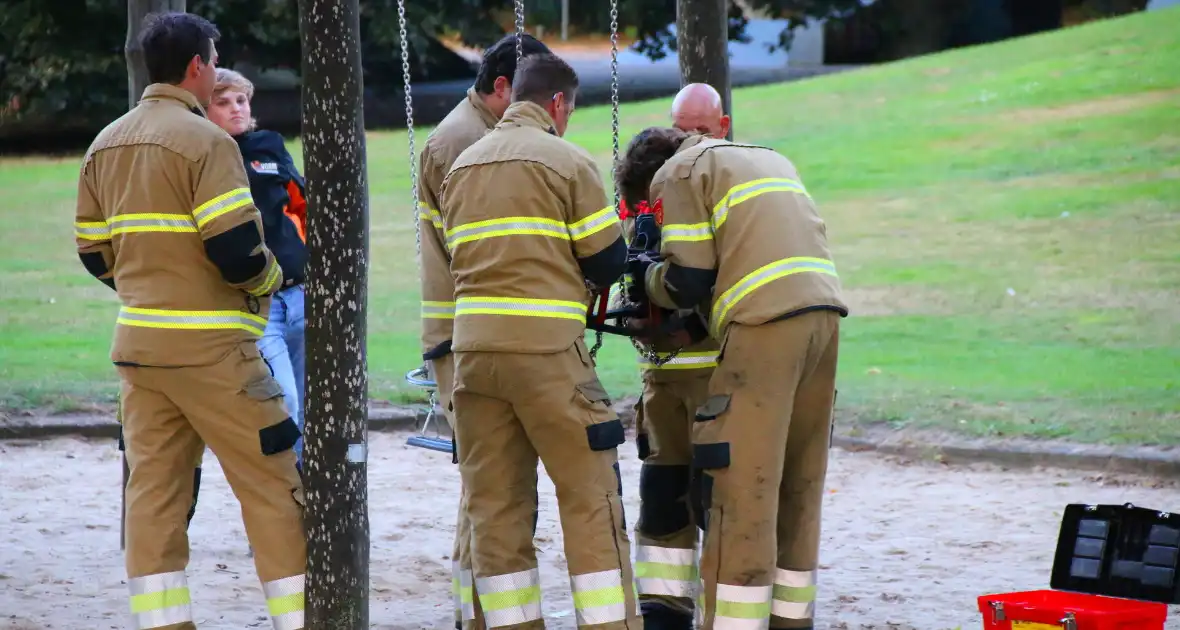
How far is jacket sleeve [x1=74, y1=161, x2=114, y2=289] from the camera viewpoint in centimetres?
530

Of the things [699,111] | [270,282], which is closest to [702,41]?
[699,111]

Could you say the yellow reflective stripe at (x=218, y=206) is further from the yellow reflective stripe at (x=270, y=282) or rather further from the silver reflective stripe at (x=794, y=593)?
the silver reflective stripe at (x=794, y=593)

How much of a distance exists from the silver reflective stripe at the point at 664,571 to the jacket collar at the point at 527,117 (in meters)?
1.67

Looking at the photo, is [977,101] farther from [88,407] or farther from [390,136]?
[88,407]

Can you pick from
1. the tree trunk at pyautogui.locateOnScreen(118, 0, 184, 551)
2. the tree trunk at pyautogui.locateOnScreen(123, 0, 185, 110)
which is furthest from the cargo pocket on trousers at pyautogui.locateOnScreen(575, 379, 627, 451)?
the tree trunk at pyautogui.locateOnScreen(123, 0, 185, 110)

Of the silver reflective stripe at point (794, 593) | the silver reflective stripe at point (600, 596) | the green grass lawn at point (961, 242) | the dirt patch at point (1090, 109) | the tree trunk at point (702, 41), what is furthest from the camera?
the dirt patch at point (1090, 109)

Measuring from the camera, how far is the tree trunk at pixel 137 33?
24.2ft

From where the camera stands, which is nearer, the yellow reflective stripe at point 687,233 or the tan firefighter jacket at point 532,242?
the tan firefighter jacket at point 532,242

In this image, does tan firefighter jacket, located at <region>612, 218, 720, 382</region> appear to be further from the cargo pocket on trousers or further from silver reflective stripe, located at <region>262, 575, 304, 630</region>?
silver reflective stripe, located at <region>262, 575, 304, 630</region>

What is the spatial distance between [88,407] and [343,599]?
19.5 ft

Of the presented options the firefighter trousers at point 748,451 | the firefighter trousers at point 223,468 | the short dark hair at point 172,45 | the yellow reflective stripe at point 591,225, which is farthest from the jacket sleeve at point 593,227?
the short dark hair at point 172,45

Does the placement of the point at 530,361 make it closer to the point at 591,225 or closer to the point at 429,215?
the point at 591,225

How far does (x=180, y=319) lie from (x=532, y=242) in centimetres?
117

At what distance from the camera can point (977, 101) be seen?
2112 cm
